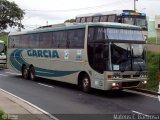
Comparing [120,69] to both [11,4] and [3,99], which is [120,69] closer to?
[3,99]

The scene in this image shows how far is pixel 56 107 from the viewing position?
46.5 ft

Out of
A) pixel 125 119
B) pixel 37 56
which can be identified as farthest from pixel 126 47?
pixel 37 56

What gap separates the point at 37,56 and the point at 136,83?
8105mm

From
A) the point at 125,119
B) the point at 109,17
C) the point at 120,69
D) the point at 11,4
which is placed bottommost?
the point at 125,119

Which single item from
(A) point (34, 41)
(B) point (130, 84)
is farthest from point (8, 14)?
(B) point (130, 84)

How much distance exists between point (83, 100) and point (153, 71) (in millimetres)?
6260

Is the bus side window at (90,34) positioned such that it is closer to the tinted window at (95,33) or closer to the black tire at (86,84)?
the tinted window at (95,33)

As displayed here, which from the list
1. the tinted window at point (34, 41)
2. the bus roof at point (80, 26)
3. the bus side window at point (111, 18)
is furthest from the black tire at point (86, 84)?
the bus side window at point (111, 18)

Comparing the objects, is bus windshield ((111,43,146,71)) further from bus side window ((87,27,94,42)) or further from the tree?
the tree

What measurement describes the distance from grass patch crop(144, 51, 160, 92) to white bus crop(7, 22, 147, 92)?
176cm

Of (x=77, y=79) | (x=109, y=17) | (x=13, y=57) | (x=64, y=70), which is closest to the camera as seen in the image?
(x=77, y=79)

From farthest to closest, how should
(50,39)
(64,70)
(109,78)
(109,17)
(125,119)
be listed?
(109,17) < (50,39) < (64,70) < (109,78) < (125,119)

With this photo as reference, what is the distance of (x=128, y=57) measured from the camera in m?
17.2

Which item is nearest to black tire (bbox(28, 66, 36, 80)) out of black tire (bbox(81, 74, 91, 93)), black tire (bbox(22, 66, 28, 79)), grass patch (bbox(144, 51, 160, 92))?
black tire (bbox(22, 66, 28, 79))
